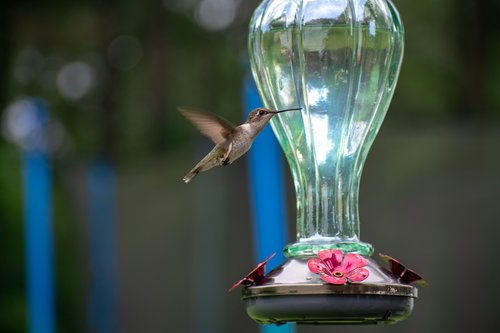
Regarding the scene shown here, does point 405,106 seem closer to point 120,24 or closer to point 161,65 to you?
point 161,65

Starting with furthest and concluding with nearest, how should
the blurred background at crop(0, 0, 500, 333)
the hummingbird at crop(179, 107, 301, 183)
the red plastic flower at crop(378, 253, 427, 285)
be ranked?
the blurred background at crop(0, 0, 500, 333) < the hummingbird at crop(179, 107, 301, 183) < the red plastic flower at crop(378, 253, 427, 285)

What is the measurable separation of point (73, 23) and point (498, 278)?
9.12 metres

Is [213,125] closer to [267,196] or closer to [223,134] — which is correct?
[223,134]

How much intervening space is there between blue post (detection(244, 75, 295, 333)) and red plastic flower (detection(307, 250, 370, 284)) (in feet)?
12.0

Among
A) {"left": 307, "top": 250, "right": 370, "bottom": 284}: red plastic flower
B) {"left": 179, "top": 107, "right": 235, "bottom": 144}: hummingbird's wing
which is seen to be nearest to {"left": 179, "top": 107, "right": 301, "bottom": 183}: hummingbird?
{"left": 179, "top": 107, "right": 235, "bottom": 144}: hummingbird's wing

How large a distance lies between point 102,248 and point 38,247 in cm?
194

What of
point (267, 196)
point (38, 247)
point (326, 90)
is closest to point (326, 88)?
point (326, 90)

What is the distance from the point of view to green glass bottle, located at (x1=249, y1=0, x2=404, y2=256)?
2.77 metres

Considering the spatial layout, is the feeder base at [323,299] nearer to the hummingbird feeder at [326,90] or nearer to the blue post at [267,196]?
the hummingbird feeder at [326,90]

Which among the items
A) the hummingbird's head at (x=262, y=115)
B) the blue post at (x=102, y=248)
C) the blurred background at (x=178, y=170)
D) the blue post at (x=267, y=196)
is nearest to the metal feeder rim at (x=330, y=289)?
the hummingbird's head at (x=262, y=115)

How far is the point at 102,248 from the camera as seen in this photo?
13.1 meters

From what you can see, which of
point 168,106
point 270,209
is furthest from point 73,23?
point 270,209

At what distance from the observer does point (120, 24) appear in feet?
54.8

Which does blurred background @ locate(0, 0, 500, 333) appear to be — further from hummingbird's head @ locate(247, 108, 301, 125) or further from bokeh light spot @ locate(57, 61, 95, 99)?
hummingbird's head @ locate(247, 108, 301, 125)
